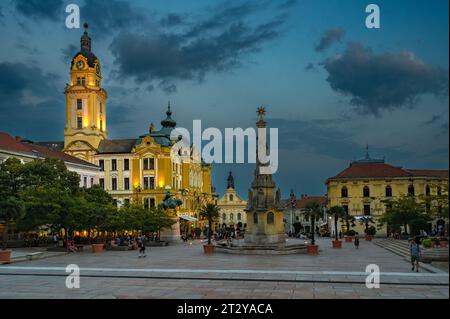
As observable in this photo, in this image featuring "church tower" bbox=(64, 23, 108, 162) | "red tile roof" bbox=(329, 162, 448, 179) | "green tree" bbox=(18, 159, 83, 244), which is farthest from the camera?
"church tower" bbox=(64, 23, 108, 162)

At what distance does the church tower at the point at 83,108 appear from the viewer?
9025cm

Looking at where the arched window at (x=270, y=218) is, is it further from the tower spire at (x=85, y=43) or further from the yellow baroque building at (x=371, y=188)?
the tower spire at (x=85, y=43)

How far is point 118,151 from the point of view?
89.0 meters

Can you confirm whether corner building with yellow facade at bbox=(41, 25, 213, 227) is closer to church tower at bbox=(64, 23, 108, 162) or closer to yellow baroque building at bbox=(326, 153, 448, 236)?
church tower at bbox=(64, 23, 108, 162)

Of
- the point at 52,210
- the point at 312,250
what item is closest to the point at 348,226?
the point at 312,250

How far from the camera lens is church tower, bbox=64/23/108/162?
90250 millimetres

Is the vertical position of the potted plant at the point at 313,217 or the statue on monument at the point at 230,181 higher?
the statue on monument at the point at 230,181

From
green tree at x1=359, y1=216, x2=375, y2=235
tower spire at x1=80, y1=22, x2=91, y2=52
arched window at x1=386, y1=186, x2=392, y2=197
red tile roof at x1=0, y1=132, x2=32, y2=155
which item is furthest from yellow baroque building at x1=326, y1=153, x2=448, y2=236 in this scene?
tower spire at x1=80, y1=22, x2=91, y2=52

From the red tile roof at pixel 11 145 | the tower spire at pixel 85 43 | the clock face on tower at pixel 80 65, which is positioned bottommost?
the red tile roof at pixel 11 145

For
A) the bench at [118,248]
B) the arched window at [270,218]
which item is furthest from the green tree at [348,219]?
the bench at [118,248]

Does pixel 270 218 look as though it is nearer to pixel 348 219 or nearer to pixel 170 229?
pixel 170 229
